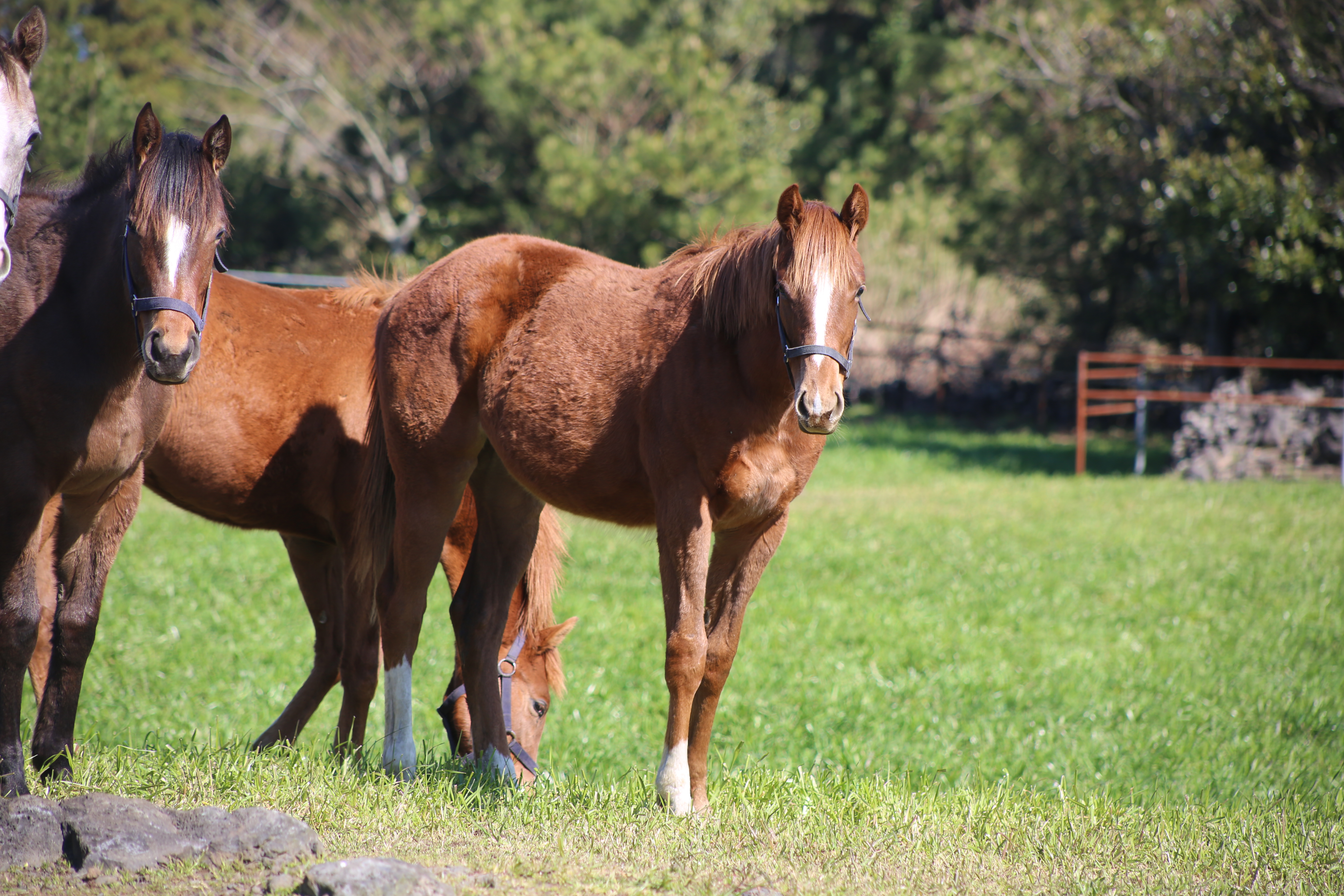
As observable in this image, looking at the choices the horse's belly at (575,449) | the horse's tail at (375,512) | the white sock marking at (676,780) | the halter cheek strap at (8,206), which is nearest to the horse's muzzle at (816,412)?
the horse's belly at (575,449)

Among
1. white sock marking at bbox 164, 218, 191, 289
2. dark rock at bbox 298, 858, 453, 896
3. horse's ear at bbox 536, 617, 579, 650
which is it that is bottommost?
dark rock at bbox 298, 858, 453, 896

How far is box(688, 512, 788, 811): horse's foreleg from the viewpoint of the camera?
134 inches

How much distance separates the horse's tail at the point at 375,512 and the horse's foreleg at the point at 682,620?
1.49 m

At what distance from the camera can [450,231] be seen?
20.6 m

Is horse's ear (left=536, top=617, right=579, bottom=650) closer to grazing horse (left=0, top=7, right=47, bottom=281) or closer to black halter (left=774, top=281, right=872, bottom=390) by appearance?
black halter (left=774, top=281, right=872, bottom=390)

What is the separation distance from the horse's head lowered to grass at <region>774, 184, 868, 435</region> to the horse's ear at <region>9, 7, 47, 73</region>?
235 centimetres

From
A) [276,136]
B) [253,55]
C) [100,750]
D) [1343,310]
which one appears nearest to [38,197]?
[100,750]

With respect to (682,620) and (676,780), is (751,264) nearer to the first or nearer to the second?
(682,620)

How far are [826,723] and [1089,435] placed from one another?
14135 mm

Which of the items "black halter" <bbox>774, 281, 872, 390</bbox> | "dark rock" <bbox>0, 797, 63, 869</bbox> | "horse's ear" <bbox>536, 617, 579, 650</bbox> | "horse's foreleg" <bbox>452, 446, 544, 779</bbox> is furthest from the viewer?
"horse's ear" <bbox>536, 617, 579, 650</bbox>

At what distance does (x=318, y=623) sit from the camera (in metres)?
4.80

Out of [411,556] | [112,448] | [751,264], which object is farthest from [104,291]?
[751,264]

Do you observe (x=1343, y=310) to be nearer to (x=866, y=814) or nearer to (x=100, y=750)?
(x=866, y=814)

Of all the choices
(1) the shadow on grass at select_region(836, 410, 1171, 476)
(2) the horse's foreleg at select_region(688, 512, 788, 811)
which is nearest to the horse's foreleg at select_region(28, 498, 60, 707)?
(2) the horse's foreleg at select_region(688, 512, 788, 811)
